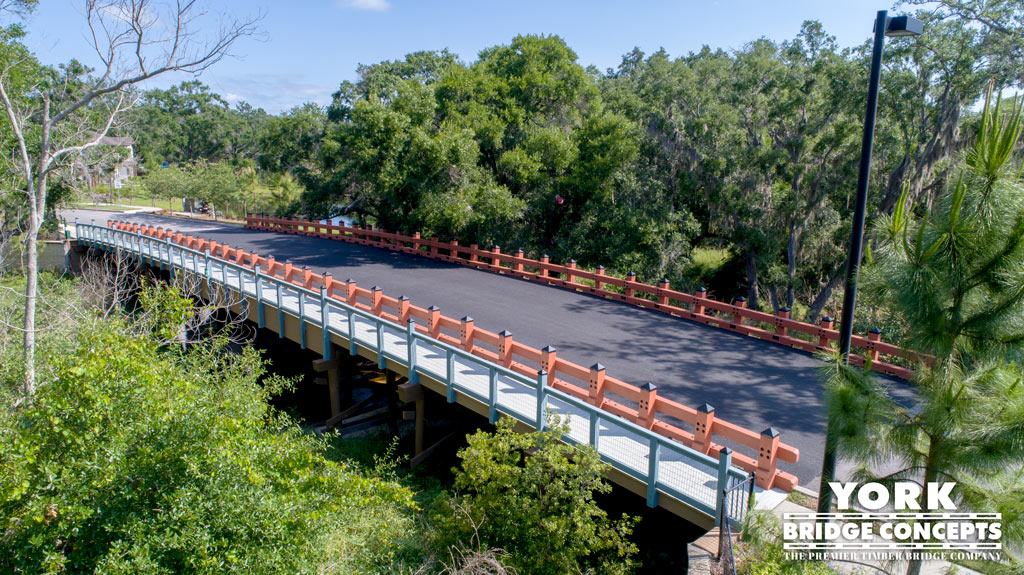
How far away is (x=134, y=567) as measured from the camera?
6.71 meters

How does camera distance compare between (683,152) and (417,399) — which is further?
(683,152)

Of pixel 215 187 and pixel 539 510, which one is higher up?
pixel 215 187

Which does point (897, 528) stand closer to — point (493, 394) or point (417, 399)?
point (493, 394)

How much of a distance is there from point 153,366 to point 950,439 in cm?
896

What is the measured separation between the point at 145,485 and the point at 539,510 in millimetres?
4814

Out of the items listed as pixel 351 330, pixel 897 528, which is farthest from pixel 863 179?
pixel 351 330

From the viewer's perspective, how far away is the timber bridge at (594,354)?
9141 millimetres

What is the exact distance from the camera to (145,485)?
742 centimetres

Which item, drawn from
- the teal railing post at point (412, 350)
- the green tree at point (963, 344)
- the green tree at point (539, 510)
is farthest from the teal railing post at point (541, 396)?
the green tree at point (963, 344)

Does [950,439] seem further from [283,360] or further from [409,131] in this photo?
[409,131]

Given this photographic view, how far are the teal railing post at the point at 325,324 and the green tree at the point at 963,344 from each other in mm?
13129

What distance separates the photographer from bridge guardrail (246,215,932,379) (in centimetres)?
1339

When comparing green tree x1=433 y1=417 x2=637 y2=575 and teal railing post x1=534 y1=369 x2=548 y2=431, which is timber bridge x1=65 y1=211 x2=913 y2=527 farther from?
green tree x1=433 y1=417 x2=637 y2=575

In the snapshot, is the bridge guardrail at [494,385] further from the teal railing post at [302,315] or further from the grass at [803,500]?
the grass at [803,500]
